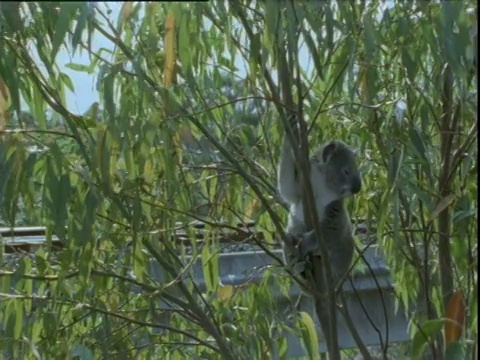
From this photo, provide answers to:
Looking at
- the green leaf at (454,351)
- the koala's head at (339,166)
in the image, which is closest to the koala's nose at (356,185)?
the koala's head at (339,166)

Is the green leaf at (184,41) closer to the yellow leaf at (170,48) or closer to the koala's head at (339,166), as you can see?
the yellow leaf at (170,48)

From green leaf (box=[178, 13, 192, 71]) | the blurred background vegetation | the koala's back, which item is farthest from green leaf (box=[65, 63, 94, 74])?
the koala's back

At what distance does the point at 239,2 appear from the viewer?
6.40 feet

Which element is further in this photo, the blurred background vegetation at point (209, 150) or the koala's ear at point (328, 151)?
the koala's ear at point (328, 151)

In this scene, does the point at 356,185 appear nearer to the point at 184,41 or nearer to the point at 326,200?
the point at 326,200

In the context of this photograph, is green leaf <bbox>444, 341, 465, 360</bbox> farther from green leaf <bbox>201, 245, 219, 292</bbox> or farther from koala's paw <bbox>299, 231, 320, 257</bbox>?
koala's paw <bbox>299, 231, 320, 257</bbox>

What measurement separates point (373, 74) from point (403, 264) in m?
0.74

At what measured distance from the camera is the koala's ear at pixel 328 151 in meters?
3.02

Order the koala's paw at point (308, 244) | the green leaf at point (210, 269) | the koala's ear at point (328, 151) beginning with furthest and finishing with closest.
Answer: the koala's ear at point (328, 151), the koala's paw at point (308, 244), the green leaf at point (210, 269)

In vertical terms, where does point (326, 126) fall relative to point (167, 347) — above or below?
above

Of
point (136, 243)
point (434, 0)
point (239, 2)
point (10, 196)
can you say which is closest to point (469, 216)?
point (434, 0)

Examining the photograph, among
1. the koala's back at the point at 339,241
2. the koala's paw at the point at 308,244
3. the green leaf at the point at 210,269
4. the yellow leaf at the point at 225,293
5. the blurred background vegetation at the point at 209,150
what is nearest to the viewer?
the blurred background vegetation at the point at 209,150

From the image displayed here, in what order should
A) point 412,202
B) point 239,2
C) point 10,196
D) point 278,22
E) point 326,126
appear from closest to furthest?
1. point 278,22
2. point 239,2
3. point 10,196
4. point 412,202
5. point 326,126

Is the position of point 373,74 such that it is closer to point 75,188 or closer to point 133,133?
point 133,133
